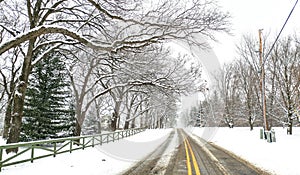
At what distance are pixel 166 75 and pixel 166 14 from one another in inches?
259

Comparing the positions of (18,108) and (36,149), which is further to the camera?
(36,149)

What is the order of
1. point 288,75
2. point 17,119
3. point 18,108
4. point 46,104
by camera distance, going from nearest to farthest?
point 17,119 < point 18,108 < point 46,104 < point 288,75

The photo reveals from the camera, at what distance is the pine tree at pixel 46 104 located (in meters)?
18.0

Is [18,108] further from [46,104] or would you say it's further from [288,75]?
[288,75]

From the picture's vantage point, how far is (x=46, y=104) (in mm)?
18453

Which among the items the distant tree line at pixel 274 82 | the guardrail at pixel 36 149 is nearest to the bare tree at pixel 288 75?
the distant tree line at pixel 274 82

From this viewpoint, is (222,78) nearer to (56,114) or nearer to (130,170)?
(56,114)

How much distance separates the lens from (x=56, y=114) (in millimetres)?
19516

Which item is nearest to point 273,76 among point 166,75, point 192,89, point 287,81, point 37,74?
point 287,81

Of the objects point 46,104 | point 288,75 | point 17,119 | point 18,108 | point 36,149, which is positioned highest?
point 288,75

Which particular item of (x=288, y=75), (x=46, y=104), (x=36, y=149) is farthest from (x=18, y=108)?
(x=288, y=75)

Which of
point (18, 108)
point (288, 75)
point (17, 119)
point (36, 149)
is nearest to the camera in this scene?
point (17, 119)

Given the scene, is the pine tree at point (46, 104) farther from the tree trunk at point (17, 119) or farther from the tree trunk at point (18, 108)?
the tree trunk at point (17, 119)

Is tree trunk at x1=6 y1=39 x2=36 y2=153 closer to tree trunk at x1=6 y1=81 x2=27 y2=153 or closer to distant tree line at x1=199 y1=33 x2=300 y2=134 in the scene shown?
tree trunk at x1=6 y1=81 x2=27 y2=153
